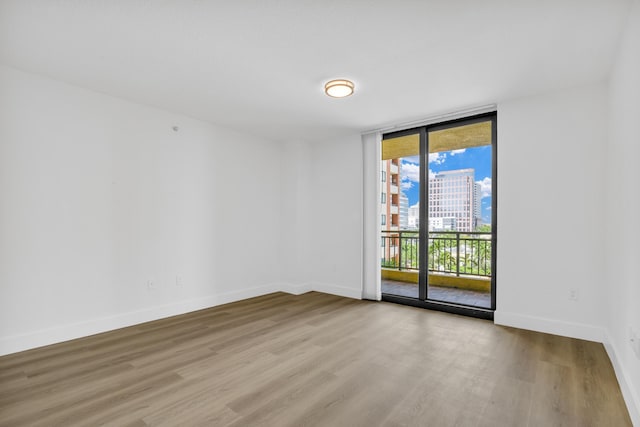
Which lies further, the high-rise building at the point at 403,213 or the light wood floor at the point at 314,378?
the high-rise building at the point at 403,213

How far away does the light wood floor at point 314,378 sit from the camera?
68.9 inches

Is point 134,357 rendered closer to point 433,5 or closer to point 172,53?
point 172,53

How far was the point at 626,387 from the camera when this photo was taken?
1920 millimetres

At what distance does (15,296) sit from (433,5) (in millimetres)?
3972

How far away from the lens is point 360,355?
257 cm

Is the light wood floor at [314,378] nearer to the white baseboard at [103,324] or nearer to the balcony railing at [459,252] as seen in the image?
the white baseboard at [103,324]

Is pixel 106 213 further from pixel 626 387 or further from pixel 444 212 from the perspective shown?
pixel 626 387

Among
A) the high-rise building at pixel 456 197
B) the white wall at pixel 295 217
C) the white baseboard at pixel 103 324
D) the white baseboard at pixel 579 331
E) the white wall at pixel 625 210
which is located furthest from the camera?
the white wall at pixel 295 217

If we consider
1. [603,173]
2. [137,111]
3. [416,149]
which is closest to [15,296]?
[137,111]

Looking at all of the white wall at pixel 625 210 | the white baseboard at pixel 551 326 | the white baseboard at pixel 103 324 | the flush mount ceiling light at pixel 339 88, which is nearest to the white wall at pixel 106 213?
the white baseboard at pixel 103 324

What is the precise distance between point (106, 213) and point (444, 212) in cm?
439

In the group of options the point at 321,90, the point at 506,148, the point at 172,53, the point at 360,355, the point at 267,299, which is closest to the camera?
the point at 172,53

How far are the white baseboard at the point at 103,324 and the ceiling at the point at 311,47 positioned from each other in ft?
7.75

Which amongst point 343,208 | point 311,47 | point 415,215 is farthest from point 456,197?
point 311,47
